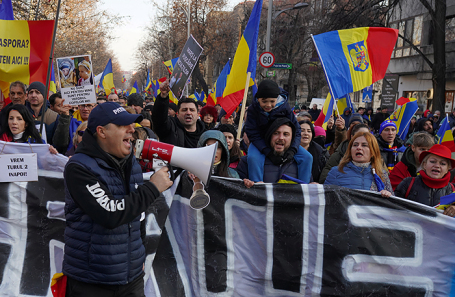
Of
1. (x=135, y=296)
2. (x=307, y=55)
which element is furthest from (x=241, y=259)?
(x=307, y=55)

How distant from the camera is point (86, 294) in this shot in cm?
225

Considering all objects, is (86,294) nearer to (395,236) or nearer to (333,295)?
(333,295)

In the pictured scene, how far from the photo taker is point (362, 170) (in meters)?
3.48

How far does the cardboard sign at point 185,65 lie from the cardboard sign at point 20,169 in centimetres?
212

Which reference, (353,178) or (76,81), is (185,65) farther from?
(353,178)

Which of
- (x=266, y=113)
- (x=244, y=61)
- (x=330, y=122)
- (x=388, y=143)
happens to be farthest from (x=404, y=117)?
(x=266, y=113)

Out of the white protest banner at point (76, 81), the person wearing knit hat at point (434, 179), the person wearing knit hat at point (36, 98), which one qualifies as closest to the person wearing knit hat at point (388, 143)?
the person wearing knit hat at point (434, 179)

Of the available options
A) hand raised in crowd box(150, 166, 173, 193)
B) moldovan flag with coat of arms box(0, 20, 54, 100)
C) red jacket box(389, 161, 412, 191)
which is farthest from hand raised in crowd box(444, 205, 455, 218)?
moldovan flag with coat of arms box(0, 20, 54, 100)

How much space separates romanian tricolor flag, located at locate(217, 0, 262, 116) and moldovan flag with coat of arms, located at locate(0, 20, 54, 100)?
2.37 m

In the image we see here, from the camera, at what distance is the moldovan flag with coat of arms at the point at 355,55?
5.66 meters

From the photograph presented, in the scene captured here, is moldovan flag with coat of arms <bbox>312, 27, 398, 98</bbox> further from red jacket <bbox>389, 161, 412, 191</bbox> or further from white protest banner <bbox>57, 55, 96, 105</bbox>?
white protest banner <bbox>57, 55, 96, 105</bbox>

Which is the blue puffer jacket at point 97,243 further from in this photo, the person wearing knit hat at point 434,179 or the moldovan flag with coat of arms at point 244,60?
the moldovan flag with coat of arms at point 244,60

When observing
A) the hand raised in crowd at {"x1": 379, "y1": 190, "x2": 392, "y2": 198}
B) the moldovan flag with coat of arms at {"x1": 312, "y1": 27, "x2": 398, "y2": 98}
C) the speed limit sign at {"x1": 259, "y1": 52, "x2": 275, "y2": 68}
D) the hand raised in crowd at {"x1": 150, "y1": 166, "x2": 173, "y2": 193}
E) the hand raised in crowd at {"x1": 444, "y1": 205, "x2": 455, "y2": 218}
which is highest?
the speed limit sign at {"x1": 259, "y1": 52, "x2": 275, "y2": 68}

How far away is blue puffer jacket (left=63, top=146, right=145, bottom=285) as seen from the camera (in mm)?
2172
